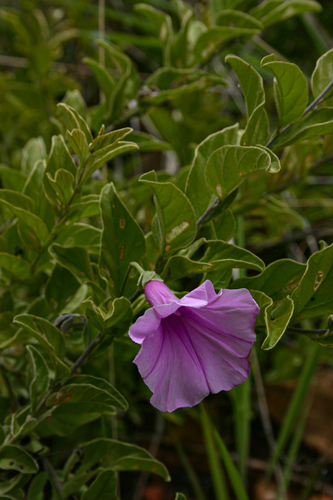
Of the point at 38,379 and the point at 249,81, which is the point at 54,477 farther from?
the point at 249,81

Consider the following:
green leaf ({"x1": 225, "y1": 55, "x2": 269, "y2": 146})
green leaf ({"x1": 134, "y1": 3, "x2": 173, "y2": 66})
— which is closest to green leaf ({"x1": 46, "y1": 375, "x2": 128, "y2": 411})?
green leaf ({"x1": 225, "y1": 55, "x2": 269, "y2": 146})

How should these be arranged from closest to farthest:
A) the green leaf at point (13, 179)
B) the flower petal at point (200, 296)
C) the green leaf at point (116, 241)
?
the flower petal at point (200, 296) → the green leaf at point (116, 241) → the green leaf at point (13, 179)

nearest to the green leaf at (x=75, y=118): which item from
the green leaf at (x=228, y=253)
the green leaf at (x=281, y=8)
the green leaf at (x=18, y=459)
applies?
the green leaf at (x=228, y=253)

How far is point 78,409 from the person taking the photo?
0.62 m

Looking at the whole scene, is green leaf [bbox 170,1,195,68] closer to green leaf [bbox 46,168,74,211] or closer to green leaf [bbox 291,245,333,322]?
green leaf [bbox 46,168,74,211]

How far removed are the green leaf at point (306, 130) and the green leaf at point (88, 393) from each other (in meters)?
0.38

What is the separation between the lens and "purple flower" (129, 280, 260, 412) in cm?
43

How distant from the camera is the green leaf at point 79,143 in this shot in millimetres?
473

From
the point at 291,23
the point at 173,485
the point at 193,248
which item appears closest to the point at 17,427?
the point at 193,248

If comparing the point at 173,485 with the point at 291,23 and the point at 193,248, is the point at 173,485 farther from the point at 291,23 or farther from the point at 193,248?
the point at 291,23

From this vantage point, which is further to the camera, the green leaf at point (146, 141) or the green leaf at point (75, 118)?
the green leaf at point (146, 141)

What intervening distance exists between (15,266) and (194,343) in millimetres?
319

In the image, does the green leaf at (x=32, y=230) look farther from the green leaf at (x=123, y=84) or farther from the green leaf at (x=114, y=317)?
the green leaf at (x=123, y=84)

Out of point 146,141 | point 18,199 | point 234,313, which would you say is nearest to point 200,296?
point 234,313
